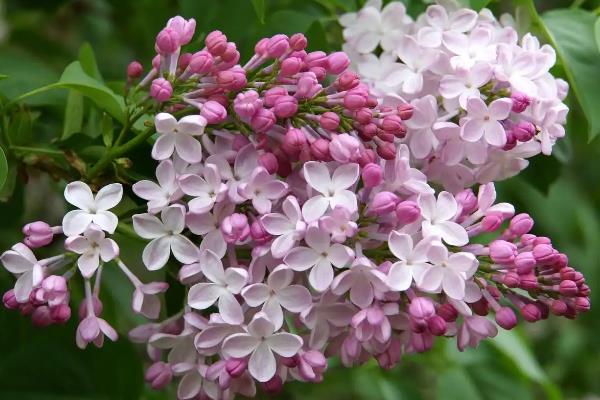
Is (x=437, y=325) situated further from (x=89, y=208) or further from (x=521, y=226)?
(x=89, y=208)

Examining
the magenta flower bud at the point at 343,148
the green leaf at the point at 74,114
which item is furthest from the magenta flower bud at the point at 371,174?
the green leaf at the point at 74,114

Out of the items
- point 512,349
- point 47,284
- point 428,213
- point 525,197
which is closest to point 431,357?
point 512,349

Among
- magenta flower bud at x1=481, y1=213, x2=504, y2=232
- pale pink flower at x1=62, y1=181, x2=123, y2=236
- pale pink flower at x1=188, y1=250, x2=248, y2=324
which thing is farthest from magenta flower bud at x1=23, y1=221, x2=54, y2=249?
magenta flower bud at x1=481, y1=213, x2=504, y2=232

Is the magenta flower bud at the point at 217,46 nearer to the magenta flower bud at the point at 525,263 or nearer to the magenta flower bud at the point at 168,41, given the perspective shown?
the magenta flower bud at the point at 168,41

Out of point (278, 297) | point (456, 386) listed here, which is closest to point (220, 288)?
point (278, 297)

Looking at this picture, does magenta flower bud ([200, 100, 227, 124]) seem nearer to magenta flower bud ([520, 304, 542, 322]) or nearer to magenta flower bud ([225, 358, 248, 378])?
magenta flower bud ([225, 358, 248, 378])
